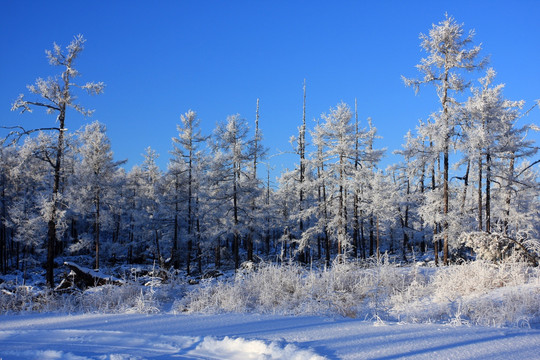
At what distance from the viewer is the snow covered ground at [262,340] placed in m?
3.44

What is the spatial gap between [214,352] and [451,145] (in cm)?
1633

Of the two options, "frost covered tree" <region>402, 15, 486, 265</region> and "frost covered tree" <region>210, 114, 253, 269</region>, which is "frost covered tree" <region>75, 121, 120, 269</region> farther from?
"frost covered tree" <region>402, 15, 486, 265</region>

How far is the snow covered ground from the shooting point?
344cm

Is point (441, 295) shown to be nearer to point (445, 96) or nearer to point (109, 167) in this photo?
point (445, 96)

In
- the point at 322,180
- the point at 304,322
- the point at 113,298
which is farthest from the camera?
the point at 322,180

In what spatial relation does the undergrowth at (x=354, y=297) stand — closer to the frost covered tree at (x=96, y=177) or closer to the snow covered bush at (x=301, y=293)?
the snow covered bush at (x=301, y=293)

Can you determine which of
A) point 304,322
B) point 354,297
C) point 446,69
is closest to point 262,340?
point 304,322

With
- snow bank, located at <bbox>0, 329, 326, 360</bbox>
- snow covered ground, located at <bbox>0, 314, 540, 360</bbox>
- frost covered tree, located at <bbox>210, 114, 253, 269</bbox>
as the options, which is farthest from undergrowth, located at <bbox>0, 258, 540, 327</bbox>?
frost covered tree, located at <bbox>210, 114, 253, 269</bbox>

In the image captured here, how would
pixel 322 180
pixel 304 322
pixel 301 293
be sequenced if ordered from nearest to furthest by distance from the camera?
pixel 304 322 < pixel 301 293 < pixel 322 180

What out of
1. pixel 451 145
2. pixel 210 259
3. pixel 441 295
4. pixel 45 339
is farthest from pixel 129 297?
pixel 210 259

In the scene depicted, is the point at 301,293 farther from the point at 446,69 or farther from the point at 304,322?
the point at 446,69

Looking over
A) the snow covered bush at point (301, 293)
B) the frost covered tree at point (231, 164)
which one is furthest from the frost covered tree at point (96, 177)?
the snow covered bush at point (301, 293)

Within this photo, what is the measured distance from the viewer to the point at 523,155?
2056 cm

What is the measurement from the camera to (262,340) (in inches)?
152
